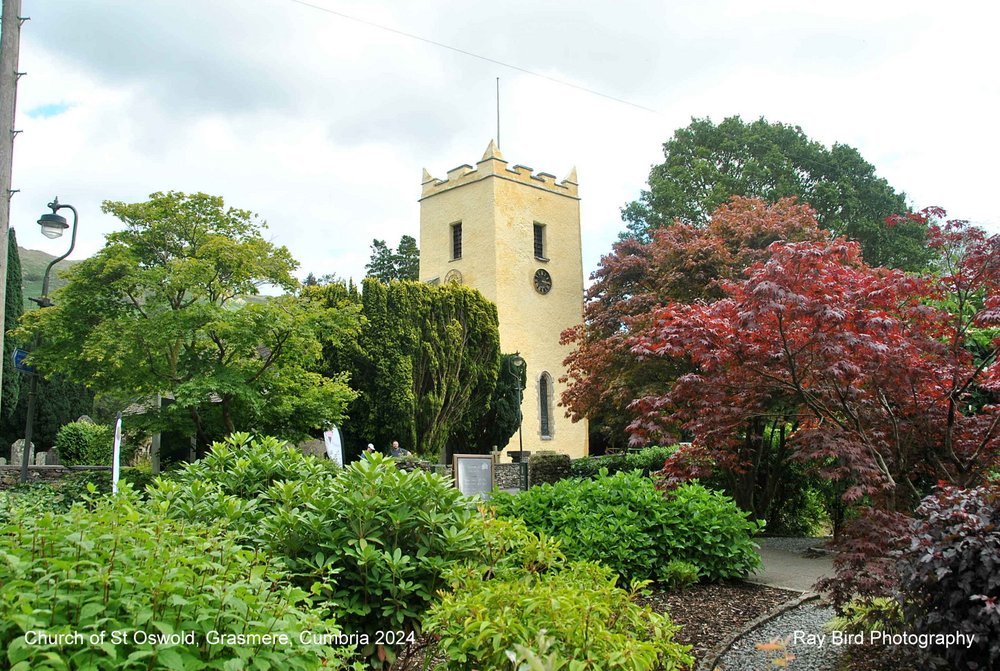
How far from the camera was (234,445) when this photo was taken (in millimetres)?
5648

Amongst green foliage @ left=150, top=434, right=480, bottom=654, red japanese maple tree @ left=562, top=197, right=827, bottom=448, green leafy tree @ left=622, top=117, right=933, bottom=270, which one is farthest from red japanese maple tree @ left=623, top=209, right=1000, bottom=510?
green leafy tree @ left=622, top=117, right=933, bottom=270

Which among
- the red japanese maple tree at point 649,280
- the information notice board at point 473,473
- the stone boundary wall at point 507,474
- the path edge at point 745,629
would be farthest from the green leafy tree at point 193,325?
the path edge at point 745,629

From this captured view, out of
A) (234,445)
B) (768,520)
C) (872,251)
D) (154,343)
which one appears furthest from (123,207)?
(872,251)

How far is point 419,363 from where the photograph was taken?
23312 mm

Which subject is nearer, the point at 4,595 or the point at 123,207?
the point at 4,595

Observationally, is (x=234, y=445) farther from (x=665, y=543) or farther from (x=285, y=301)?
(x=285, y=301)

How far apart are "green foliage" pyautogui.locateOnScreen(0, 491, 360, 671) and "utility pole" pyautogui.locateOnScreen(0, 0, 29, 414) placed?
601 cm

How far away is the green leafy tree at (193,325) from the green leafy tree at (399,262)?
95.3 feet

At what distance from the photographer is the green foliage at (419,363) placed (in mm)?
22156

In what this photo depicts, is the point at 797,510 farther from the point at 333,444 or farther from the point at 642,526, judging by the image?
the point at 333,444

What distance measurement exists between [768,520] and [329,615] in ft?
36.0

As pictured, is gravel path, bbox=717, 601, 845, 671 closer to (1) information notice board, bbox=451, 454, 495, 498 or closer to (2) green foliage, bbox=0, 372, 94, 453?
(1) information notice board, bbox=451, 454, 495, 498

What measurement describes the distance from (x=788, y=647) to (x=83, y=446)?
27204 millimetres

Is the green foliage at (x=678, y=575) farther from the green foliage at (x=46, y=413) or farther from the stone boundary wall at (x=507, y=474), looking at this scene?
the green foliage at (x=46, y=413)
